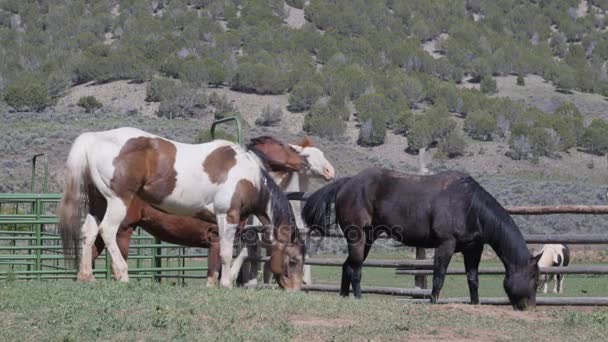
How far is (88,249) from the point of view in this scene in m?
9.92

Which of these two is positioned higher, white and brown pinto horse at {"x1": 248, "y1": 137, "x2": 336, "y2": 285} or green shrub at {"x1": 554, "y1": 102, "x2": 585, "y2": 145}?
green shrub at {"x1": 554, "y1": 102, "x2": 585, "y2": 145}

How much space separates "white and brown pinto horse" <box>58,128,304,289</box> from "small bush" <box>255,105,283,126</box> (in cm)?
5420

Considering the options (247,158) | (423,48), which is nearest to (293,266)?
(247,158)

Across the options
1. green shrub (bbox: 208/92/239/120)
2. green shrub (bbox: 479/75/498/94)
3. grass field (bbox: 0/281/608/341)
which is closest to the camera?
grass field (bbox: 0/281/608/341)

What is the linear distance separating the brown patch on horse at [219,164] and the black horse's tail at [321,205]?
40.9 inches

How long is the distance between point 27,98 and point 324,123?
19.2 metres

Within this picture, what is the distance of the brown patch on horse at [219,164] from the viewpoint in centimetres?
1038

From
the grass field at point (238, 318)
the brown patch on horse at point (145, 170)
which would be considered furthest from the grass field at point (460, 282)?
the grass field at point (238, 318)

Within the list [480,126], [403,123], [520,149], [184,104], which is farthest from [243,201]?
[480,126]

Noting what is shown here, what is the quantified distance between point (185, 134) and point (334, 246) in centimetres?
2146

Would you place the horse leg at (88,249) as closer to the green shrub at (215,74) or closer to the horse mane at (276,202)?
the horse mane at (276,202)

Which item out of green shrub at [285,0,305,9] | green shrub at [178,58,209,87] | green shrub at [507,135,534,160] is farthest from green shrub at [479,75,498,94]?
green shrub at [285,0,305,9]

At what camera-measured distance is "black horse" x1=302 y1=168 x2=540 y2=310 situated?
10.1m

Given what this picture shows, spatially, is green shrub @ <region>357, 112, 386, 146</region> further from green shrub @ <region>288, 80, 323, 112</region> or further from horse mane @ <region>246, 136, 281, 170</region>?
horse mane @ <region>246, 136, 281, 170</region>
